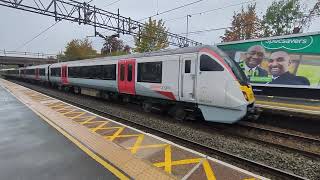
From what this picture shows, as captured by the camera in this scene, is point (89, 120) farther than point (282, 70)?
No

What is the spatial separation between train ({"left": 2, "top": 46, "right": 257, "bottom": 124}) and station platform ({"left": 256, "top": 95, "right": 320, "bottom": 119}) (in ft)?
7.03

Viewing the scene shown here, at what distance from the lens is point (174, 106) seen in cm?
1007

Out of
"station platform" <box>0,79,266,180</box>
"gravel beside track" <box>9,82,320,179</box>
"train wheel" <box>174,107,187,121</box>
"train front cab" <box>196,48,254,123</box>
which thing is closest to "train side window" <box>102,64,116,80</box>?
"gravel beside track" <box>9,82,320,179</box>

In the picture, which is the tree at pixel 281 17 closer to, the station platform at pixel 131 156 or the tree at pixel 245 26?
the tree at pixel 245 26

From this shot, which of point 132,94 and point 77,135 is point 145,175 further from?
point 132,94

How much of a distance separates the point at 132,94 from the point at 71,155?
6.58 m

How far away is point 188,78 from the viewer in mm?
8828

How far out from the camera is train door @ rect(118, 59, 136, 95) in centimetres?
1178

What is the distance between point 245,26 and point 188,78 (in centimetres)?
2952

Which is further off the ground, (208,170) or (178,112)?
(178,112)

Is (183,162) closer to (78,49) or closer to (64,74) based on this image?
(64,74)

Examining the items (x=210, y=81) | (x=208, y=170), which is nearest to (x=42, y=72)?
(x=210, y=81)

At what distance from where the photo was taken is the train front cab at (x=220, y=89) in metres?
7.65

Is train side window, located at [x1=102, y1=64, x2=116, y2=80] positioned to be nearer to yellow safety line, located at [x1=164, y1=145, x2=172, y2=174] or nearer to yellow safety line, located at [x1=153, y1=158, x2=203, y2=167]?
yellow safety line, located at [x1=164, y1=145, x2=172, y2=174]
